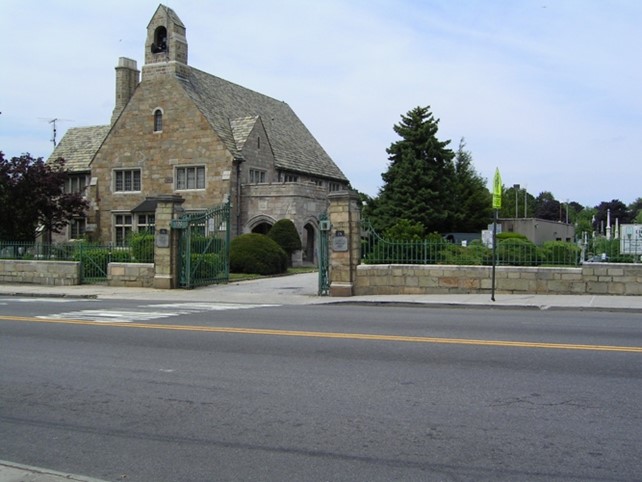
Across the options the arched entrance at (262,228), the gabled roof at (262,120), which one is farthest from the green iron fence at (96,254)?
the gabled roof at (262,120)

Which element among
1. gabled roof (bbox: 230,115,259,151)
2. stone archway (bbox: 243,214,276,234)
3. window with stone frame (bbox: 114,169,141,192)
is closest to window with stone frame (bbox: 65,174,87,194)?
window with stone frame (bbox: 114,169,141,192)

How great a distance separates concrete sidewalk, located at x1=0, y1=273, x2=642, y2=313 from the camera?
15.7 m

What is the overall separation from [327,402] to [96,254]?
1980 cm

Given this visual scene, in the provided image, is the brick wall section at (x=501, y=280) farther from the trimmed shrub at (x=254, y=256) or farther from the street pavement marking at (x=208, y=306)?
the trimmed shrub at (x=254, y=256)

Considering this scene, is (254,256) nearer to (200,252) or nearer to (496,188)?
(200,252)

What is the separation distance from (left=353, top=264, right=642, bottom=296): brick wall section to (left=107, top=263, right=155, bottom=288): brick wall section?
25.7 feet

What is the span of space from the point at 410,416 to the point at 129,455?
2.51m

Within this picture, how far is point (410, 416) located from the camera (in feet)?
19.7

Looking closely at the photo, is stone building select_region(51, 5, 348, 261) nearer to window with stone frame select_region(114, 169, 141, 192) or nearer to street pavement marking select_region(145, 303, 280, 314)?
window with stone frame select_region(114, 169, 141, 192)

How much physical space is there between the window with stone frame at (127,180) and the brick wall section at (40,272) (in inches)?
605

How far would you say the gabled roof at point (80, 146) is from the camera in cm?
4491

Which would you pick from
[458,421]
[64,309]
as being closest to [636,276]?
[458,421]

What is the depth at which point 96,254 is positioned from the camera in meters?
24.4

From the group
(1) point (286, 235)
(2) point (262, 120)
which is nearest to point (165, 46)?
(2) point (262, 120)
